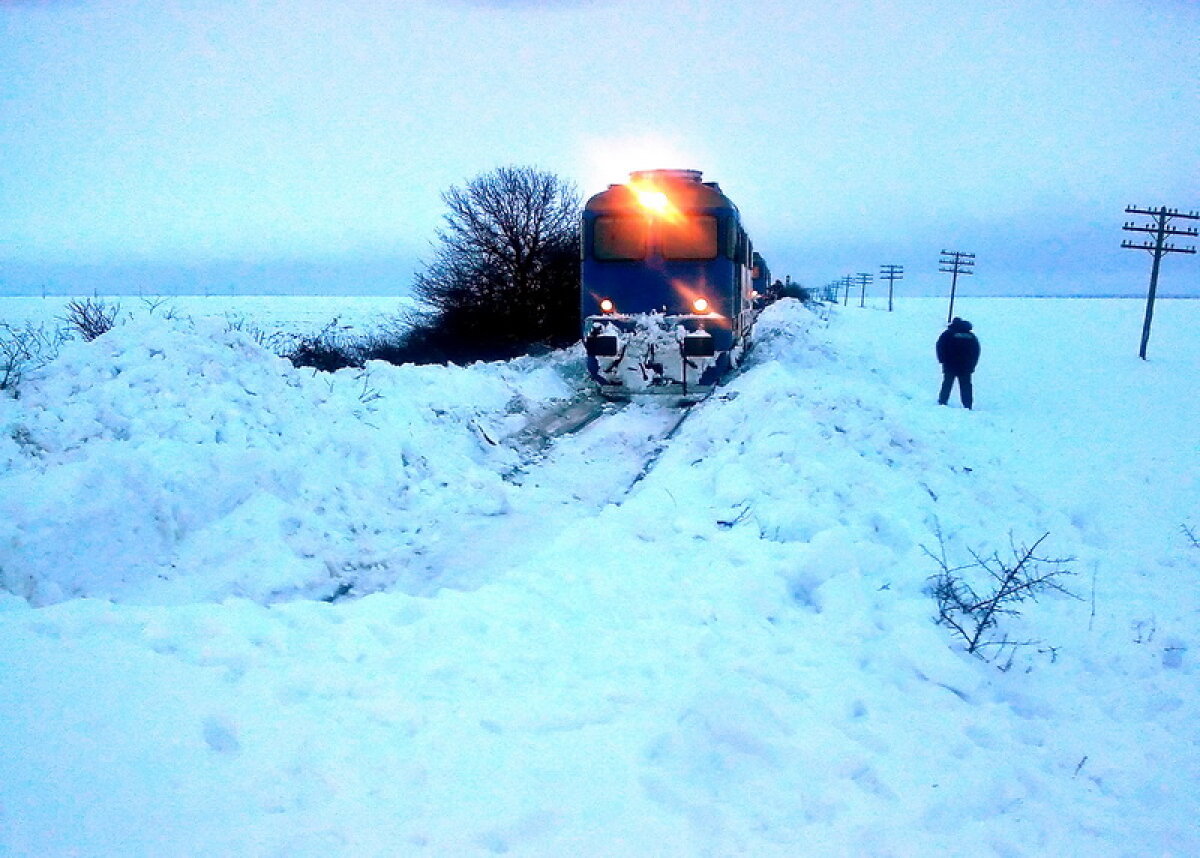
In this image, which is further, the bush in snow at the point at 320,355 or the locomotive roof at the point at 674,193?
the bush in snow at the point at 320,355

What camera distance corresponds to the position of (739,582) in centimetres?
489

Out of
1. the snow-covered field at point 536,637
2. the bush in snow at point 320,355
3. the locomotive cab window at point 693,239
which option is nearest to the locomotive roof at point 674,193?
the locomotive cab window at point 693,239

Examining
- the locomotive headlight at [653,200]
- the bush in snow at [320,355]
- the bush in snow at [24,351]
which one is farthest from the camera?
the bush in snow at [320,355]

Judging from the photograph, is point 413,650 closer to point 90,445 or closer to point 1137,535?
point 90,445

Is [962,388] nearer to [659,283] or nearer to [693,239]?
[693,239]

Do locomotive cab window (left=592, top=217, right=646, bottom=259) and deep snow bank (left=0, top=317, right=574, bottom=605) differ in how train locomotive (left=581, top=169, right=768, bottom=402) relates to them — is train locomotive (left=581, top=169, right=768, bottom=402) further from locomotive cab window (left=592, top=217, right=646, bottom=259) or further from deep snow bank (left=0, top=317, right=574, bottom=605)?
deep snow bank (left=0, top=317, right=574, bottom=605)

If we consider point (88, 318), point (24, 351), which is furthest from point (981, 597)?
point (88, 318)

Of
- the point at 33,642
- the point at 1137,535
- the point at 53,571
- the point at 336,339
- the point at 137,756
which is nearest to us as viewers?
the point at 137,756

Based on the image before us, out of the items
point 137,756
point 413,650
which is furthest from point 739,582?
point 137,756

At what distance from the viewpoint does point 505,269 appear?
71.3 feet

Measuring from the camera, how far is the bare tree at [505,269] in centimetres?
2128

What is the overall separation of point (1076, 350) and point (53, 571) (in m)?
37.4

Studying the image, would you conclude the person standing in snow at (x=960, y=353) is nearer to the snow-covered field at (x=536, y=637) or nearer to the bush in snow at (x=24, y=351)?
the snow-covered field at (x=536, y=637)

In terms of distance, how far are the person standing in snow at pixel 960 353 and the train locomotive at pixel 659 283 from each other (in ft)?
14.5
